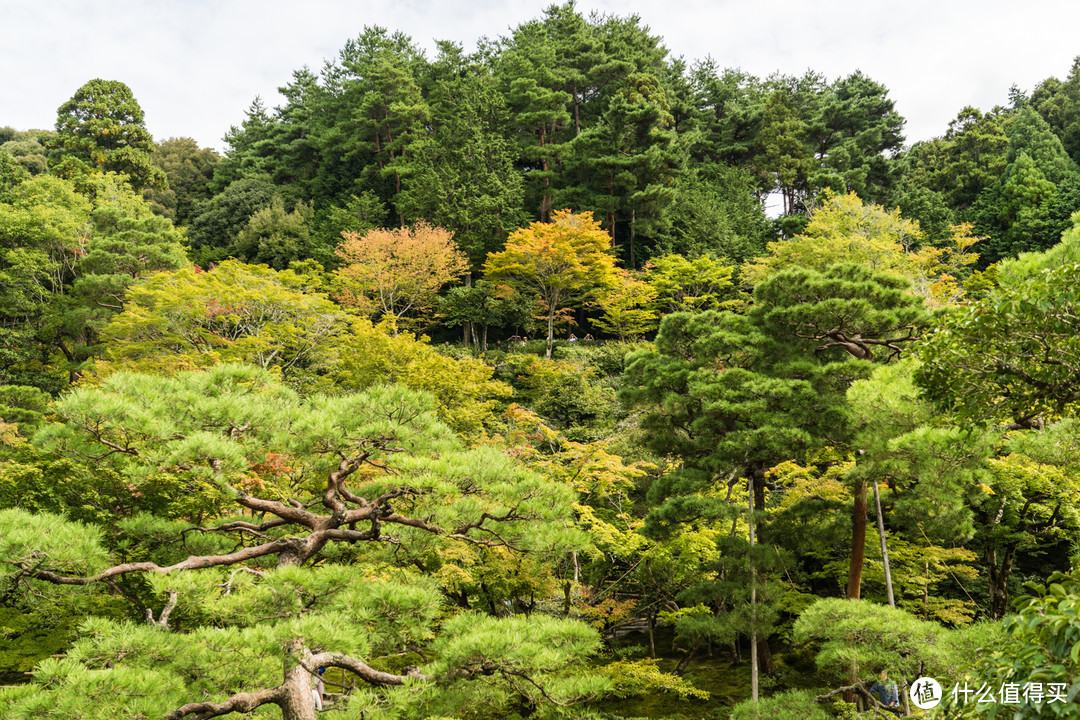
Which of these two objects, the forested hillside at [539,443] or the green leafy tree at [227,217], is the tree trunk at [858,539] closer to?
the forested hillside at [539,443]

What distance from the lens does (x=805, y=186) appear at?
23.8m

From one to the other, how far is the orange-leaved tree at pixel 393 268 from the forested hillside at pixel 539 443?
10 centimetres

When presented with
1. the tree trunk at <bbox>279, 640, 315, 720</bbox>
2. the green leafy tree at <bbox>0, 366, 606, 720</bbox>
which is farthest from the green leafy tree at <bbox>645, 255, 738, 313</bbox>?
the tree trunk at <bbox>279, 640, 315, 720</bbox>

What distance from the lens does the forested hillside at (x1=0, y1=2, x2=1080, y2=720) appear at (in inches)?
125

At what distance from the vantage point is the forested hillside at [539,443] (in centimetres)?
319

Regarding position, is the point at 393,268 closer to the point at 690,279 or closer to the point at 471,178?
the point at 471,178

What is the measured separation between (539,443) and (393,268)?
8.32 m

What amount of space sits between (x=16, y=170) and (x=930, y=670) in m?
25.0

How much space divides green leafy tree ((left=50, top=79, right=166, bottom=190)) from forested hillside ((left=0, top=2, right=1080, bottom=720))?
113mm

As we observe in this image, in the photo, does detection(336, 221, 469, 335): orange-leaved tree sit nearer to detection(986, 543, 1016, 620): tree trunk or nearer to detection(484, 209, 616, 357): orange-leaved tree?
detection(484, 209, 616, 357): orange-leaved tree

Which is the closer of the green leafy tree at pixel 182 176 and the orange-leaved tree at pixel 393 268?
the orange-leaved tree at pixel 393 268

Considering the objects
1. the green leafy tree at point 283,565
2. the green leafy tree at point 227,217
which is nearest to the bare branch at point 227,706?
the green leafy tree at point 283,565

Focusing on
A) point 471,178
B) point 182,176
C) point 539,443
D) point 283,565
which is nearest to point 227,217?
point 182,176

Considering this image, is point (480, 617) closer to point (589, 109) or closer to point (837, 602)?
point (837, 602)
